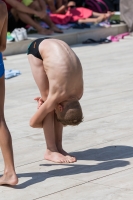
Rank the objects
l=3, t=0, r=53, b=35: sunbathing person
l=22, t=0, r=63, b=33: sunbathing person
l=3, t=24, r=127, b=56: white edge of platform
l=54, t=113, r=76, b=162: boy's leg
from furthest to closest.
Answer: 1. l=22, t=0, r=63, b=33: sunbathing person
2. l=3, t=0, r=53, b=35: sunbathing person
3. l=3, t=24, r=127, b=56: white edge of platform
4. l=54, t=113, r=76, b=162: boy's leg

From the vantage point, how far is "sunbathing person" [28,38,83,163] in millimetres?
4738

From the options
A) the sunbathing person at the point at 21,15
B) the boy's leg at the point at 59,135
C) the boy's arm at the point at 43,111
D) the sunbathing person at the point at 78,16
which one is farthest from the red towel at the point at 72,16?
the boy's arm at the point at 43,111

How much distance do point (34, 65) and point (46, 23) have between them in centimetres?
756

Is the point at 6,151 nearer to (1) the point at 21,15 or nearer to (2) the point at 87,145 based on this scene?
(2) the point at 87,145

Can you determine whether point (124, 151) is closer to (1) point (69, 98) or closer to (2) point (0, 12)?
(1) point (69, 98)

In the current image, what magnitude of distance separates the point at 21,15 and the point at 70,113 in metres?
7.42

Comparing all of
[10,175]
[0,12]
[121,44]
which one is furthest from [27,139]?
[121,44]

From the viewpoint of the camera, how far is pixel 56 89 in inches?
187

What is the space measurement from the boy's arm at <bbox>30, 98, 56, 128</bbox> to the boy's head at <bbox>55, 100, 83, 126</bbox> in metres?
0.08

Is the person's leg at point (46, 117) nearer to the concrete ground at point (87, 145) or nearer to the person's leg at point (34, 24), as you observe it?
the concrete ground at point (87, 145)

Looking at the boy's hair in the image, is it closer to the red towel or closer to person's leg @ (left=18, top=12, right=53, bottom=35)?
person's leg @ (left=18, top=12, right=53, bottom=35)

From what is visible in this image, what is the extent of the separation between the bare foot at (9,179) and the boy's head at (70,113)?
0.65m

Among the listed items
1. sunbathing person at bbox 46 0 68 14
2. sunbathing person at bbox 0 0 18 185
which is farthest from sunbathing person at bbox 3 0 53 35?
sunbathing person at bbox 0 0 18 185

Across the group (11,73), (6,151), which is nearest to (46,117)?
(6,151)
